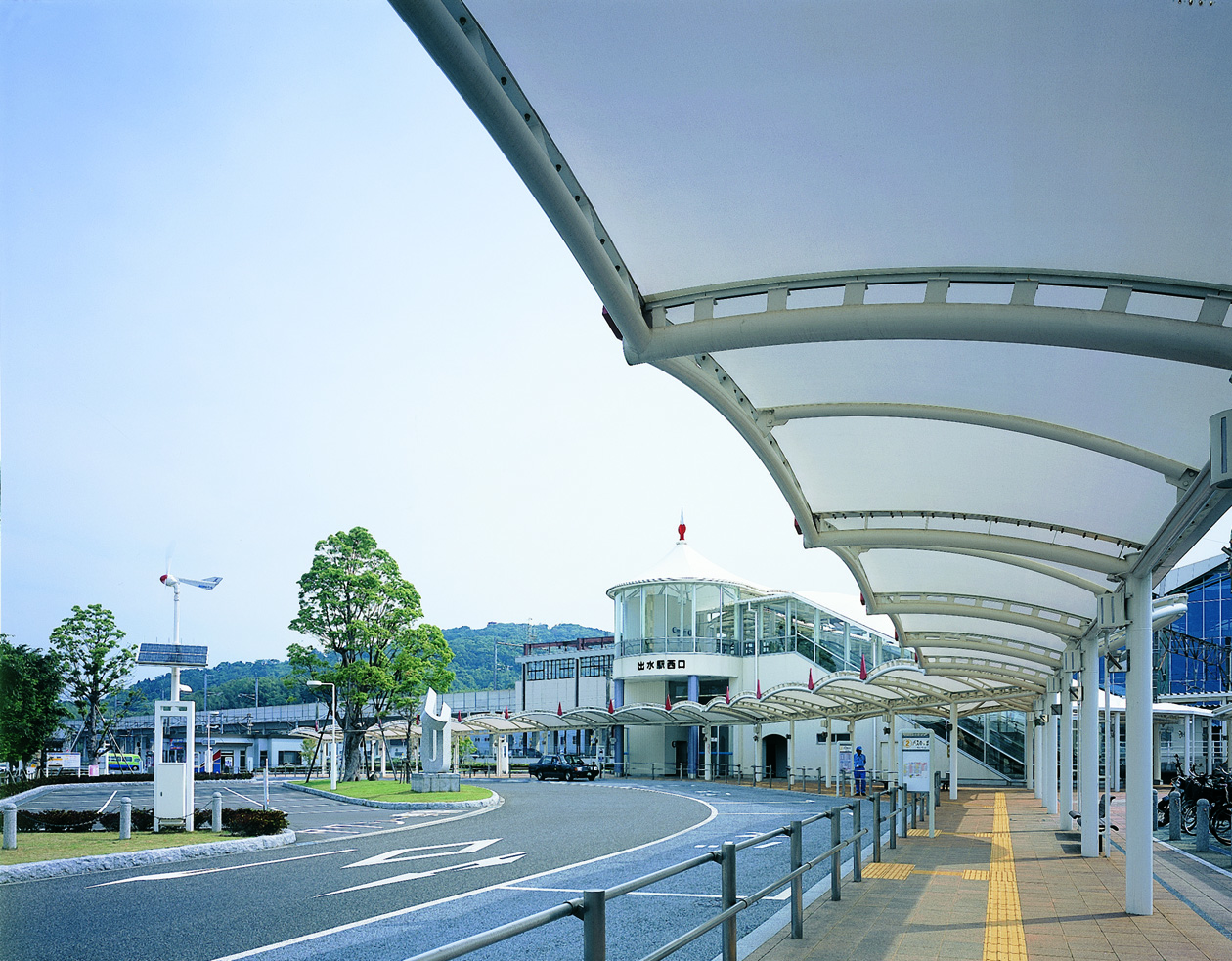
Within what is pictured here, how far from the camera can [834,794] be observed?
111 feet

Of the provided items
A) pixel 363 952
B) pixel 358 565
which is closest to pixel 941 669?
pixel 363 952

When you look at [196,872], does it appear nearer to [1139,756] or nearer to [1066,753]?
[1139,756]

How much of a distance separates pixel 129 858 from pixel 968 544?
40.3ft

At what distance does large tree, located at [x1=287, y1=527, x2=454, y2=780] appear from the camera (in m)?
41.2

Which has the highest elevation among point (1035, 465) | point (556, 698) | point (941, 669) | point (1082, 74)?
point (1082, 74)

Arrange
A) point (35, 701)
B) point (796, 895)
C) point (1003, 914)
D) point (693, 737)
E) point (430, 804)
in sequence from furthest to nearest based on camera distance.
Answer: point (693, 737), point (35, 701), point (430, 804), point (1003, 914), point (796, 895)

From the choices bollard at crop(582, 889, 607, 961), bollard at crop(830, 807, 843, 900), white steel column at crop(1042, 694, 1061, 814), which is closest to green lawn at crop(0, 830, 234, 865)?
bollard at crop(830, 807, 843, 900)

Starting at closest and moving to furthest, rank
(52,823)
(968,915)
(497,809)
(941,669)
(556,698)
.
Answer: (968,915)
(52,823)
(941,669)
(497,809)
(556,698)

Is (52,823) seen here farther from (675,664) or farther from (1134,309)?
(675,664)

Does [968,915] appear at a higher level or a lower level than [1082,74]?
lower

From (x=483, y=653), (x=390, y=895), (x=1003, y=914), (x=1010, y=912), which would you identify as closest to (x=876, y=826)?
(x=1010, y=912)

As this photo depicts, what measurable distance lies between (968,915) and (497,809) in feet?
63.8

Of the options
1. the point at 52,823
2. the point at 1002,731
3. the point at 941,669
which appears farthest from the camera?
the point at 1002,731

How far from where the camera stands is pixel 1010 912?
32.0 ft
